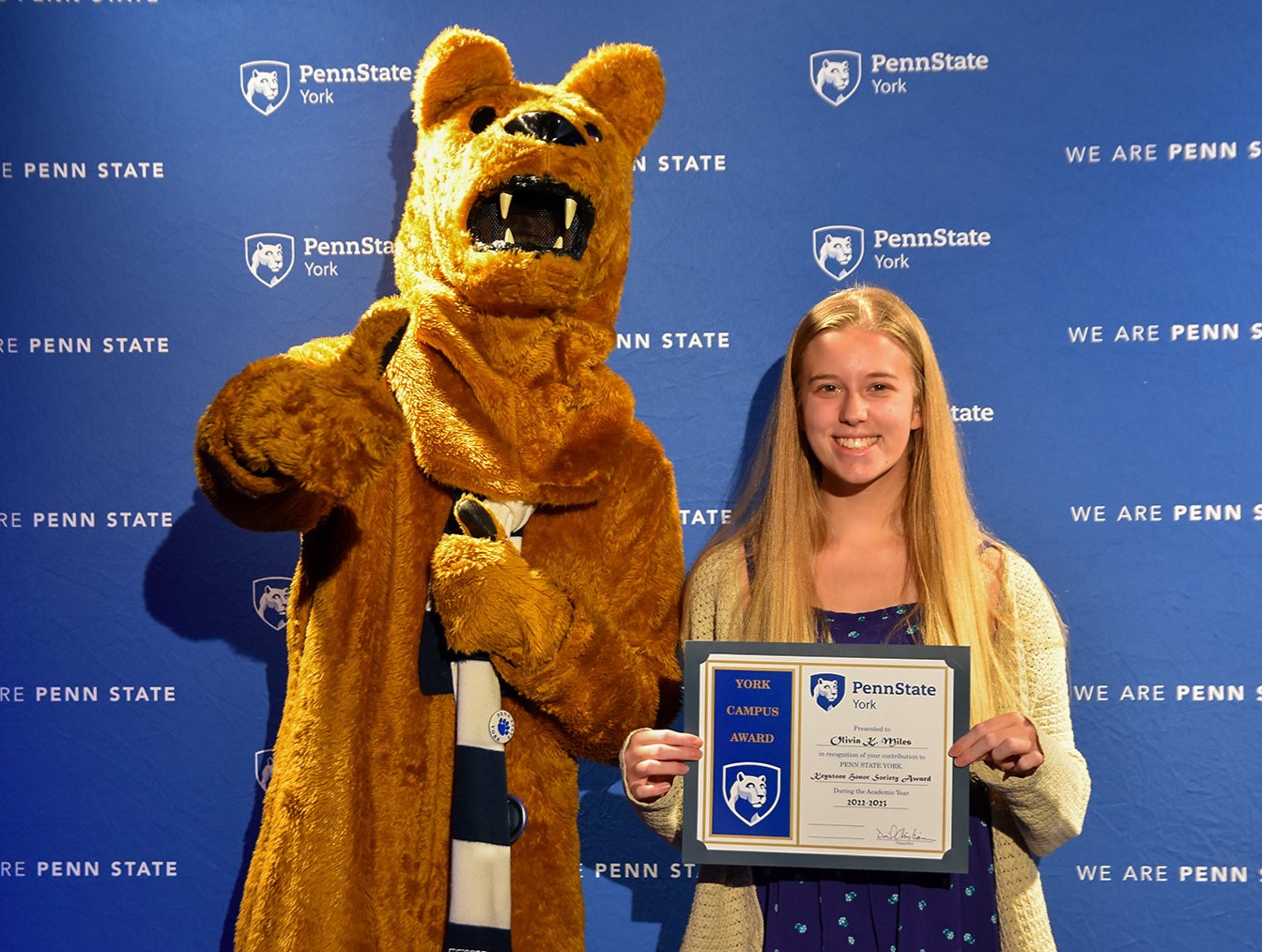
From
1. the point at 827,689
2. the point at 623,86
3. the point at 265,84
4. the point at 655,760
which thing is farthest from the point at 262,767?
the point at 623,86

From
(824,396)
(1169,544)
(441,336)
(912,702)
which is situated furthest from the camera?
(1169,544)

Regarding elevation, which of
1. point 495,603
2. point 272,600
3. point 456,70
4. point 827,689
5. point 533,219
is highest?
point 456,70

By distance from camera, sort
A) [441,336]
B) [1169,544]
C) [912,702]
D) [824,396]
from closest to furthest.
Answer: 1. [912,702]
2. [441,336]
3. [824,396]
4. [1169,544]

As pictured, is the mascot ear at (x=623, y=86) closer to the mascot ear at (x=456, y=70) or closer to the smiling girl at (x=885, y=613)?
the mascot ear at (x=456, y=70)

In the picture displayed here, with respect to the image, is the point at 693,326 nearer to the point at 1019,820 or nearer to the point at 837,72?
the point at 837,72

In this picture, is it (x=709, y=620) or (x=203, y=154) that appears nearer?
(x=709, y=620)

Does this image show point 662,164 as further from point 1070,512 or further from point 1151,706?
point 1151,706

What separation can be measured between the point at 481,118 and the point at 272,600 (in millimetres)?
1027

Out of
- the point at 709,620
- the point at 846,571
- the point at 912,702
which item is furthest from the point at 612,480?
the point at 912,702

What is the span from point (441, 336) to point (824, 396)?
1.97 ft

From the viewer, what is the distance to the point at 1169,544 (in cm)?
214

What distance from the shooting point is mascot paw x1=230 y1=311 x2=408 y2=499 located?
142 centimetres

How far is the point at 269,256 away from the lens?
219 cm

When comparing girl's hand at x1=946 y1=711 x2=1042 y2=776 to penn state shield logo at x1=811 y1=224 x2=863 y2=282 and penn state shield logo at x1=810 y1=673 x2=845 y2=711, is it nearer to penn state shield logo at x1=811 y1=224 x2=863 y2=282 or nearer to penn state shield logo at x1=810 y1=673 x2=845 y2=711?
penn state shield logo at x1=810 y1=673 x2=845 y2=711
